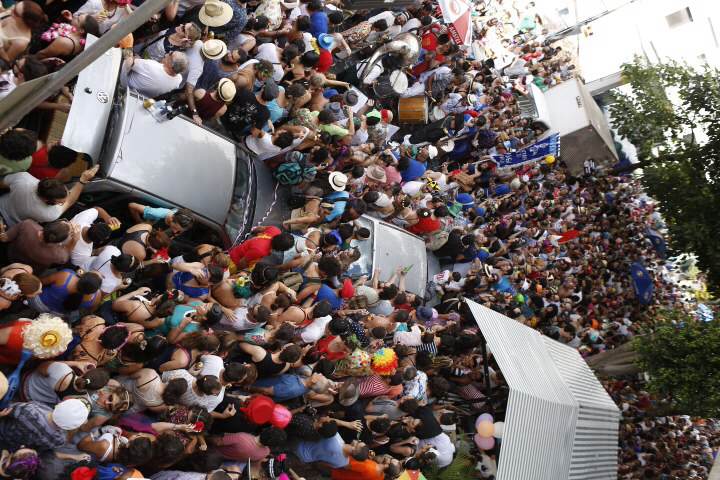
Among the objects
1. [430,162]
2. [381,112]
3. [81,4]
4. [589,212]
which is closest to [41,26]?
[81,4]

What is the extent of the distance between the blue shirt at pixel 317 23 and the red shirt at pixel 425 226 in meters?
3.12

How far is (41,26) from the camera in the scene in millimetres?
4922

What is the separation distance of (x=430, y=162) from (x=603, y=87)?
1164 centimetres

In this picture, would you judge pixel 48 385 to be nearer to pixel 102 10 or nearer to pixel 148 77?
pixel 148 77

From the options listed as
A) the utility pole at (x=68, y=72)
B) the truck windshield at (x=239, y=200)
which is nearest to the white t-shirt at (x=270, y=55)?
the truck windshield at (x=239, y=200)

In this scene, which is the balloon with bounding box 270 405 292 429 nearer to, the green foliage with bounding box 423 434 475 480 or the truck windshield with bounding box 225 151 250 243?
the truck windshield with bounding box 225 151 250 243

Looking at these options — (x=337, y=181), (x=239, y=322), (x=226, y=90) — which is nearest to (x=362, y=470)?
(x=239, y=322)

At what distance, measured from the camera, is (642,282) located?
14.1m

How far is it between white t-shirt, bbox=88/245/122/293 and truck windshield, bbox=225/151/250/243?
5.48 feet

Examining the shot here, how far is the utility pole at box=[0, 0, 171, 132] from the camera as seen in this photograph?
9.54ft

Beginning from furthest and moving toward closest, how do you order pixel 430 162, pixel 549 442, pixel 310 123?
pixel 430 162 → pixel 310 123 → pixel 549 442

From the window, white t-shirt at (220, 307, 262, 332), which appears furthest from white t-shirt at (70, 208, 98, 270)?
the window

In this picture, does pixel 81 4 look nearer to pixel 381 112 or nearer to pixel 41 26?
pixel 41 26

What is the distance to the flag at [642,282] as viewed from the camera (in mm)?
14000
